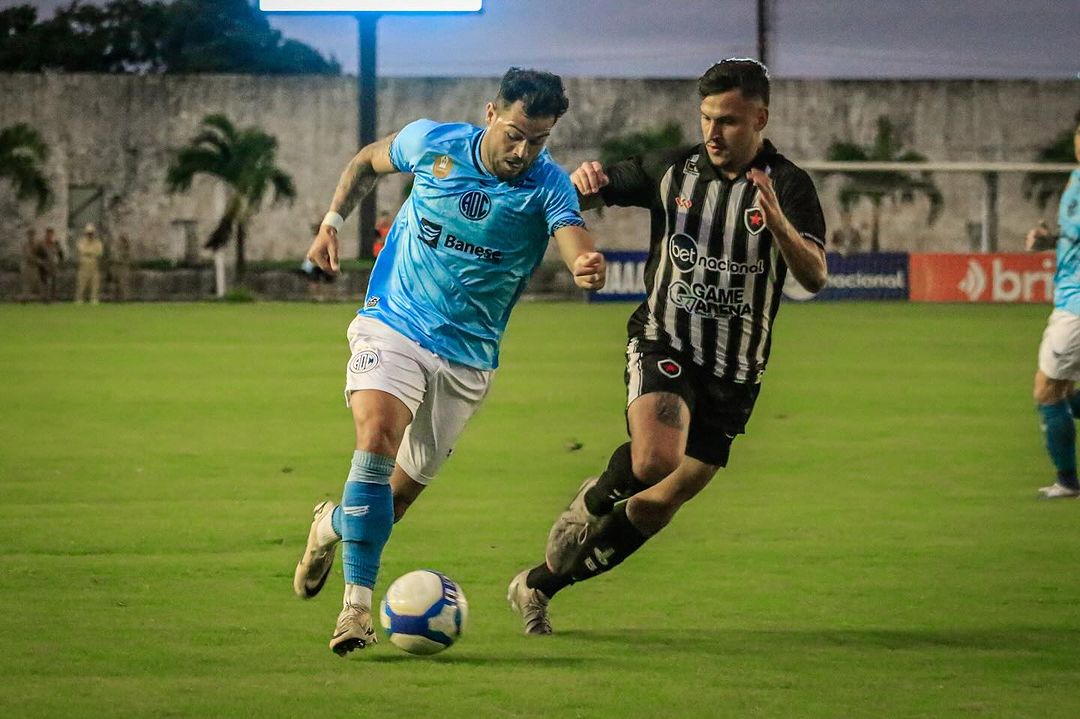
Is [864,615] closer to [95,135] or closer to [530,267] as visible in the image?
[530,267]

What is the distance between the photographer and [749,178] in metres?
6.73

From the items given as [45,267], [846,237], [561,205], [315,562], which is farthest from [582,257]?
[846,237]

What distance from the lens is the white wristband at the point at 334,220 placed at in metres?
6.96

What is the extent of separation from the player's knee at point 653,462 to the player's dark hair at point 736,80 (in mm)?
1305

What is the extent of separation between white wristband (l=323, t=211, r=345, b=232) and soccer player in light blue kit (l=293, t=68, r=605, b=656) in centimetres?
2

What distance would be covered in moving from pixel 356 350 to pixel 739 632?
1.77 meters

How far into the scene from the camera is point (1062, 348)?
10398mm

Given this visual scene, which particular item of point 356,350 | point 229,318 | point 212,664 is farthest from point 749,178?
point 229,318

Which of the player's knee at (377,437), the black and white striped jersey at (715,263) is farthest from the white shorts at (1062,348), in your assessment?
the player's knee at (377,437)

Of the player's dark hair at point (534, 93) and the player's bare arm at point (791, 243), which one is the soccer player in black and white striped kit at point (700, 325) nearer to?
the player's bare arm at point (791, 243)

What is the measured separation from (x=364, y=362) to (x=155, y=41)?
236ft

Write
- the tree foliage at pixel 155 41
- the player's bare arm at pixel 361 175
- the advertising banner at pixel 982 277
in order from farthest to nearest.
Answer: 1. the tree foliage at pixel 155 41
2. the advertising banner at pixel 982 277
3. the player's bare arm at pixel 361 175

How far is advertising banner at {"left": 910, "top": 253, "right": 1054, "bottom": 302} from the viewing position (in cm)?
3734

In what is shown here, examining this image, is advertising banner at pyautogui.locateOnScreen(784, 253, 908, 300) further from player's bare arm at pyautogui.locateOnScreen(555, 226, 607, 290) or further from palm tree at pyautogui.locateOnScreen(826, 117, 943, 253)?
player's bare arm at pyautogui.locateOnScreen(555, 226, 607, 290)
